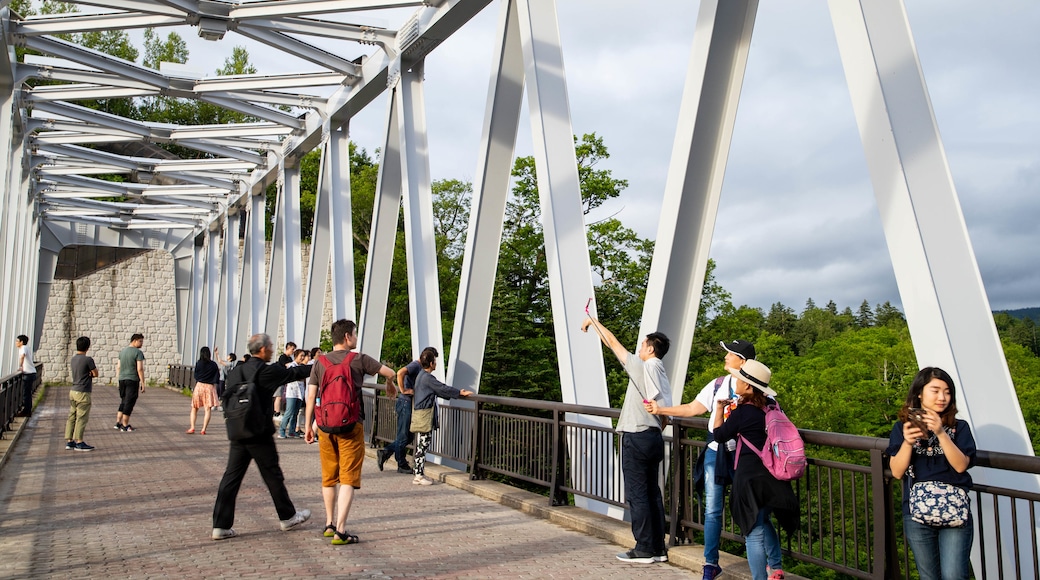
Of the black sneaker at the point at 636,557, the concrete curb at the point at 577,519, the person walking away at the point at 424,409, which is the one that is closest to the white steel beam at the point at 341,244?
the concrete curb at the point at 577,519

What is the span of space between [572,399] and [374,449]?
551cm

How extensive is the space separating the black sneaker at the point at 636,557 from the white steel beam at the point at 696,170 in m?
1.33

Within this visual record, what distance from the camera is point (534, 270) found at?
3241 centimetres

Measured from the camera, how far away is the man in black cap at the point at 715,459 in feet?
16.5

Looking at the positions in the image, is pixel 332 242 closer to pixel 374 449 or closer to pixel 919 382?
pixel 374 449

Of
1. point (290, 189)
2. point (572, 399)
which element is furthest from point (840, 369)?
point (572, 399)

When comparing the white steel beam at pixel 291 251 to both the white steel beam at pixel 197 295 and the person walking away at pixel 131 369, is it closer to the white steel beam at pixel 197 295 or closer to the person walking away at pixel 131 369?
the person walking away at pixel 131 369

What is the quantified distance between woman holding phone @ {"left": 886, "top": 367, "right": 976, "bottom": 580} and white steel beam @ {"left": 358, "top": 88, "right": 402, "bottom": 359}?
11.9 meters

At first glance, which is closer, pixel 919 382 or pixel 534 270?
pixel 919 382

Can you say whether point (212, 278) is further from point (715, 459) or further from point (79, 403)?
point (715, 459)

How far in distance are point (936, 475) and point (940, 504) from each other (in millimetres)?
118

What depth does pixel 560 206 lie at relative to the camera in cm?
907

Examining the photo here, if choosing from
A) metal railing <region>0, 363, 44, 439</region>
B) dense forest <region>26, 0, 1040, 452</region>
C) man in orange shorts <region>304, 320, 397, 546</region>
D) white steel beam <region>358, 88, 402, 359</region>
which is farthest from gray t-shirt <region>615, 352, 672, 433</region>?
dense forest <region>26, 0, 1040, 452</region>

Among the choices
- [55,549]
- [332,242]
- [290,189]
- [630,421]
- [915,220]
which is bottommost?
[55,549]
